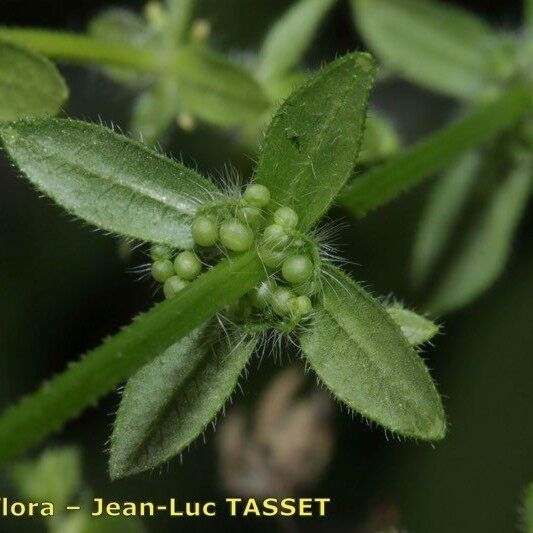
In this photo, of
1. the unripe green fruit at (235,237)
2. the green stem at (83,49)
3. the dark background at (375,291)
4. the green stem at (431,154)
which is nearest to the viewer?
the unripe green fruit at (235,237)

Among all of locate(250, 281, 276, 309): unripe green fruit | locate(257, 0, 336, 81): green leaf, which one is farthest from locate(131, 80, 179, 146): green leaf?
locate(250, 281, 276, 309): unripe green fruit

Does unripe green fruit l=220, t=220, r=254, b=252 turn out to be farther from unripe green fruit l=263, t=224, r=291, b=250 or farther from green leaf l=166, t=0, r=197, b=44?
green leaf l=166, t=0, r=197, b=44

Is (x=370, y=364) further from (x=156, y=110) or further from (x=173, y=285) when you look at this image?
(x=156, y=110)

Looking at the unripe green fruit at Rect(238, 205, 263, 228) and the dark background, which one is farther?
the dark background

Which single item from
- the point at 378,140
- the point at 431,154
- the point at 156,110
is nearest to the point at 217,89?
the point at 156,110

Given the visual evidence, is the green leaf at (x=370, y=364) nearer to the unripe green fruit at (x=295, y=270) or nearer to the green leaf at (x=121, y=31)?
the unripe green fruit at (x=295, y=270)

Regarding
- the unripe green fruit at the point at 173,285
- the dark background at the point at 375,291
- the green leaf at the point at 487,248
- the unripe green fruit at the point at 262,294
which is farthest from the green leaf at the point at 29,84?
the green leaf at the point at 487,248
